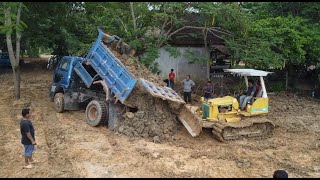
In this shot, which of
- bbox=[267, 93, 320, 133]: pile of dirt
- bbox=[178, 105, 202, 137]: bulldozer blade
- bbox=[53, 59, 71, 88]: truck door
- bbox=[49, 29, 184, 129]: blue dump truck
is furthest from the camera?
bbox=[53, 59, 71, 88]: truck door

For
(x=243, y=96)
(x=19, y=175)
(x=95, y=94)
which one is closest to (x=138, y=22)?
(x=95, y=94)

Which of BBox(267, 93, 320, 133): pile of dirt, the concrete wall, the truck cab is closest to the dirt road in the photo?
BBox(267, 93, 320, 133): pile of dirt

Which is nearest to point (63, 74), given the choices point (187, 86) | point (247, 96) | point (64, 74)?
point (64, 74)

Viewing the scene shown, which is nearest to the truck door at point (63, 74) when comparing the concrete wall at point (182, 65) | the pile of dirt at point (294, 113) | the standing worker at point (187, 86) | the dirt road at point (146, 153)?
the dirt road at point (146, 153)

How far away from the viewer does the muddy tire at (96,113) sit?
12289 millimetres

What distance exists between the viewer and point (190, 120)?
1156 centimetres

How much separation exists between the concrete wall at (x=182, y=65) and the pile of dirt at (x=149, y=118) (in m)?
9.83

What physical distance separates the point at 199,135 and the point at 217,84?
9429 millimetres

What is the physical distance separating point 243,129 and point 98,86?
5.34m

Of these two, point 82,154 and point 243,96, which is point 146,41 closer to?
point 243,96

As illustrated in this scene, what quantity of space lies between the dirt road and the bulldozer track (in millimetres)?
230

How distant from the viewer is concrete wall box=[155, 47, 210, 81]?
21688 millimetres

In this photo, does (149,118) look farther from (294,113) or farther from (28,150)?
(294,113)

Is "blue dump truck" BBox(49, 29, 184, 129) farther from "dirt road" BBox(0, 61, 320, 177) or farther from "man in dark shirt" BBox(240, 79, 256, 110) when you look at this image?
"man in dark shirt" BBox(240, 79, 256, 110)
